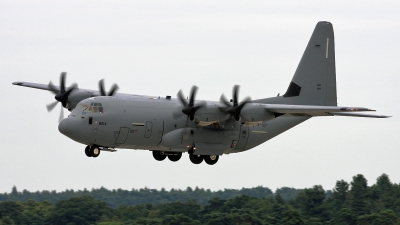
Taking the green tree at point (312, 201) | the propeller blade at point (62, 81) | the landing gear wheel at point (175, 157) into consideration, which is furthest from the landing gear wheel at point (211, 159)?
the green tree at point (312, 201)

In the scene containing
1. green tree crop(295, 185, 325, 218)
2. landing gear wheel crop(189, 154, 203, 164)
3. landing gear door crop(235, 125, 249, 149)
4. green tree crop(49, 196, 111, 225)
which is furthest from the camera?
green tree crop(295, 185, 325, 218)

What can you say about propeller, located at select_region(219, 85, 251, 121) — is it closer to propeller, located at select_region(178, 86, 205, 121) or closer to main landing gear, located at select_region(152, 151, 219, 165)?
propeller, located at select_region(178, 86, 205, 121)

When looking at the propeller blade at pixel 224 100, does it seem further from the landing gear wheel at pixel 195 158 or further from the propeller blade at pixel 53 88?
the propeller blade at pixel 53 88

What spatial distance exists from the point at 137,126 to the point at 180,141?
7.06ft

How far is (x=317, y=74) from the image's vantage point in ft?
131

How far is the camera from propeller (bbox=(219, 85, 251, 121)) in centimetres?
3441

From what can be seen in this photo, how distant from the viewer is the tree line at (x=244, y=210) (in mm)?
68375

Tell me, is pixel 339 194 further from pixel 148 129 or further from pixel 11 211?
pixel 148 129

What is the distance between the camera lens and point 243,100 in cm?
3481

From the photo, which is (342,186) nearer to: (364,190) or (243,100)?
(364,190)

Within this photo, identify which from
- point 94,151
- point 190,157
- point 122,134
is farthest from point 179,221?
point 122,134

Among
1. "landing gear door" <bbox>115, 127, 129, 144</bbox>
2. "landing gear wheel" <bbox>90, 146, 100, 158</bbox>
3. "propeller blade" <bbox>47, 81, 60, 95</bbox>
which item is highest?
"propeller blade" <bbox>47, 81, 60, 95</bbox>

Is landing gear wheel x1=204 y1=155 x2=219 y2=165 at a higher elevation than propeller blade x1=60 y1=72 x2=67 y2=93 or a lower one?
lower

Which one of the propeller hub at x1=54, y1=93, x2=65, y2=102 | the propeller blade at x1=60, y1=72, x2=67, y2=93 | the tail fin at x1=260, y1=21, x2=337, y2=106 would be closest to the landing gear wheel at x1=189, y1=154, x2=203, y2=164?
the tail fin at x1=260, y1=21, x2=337, y2=106
